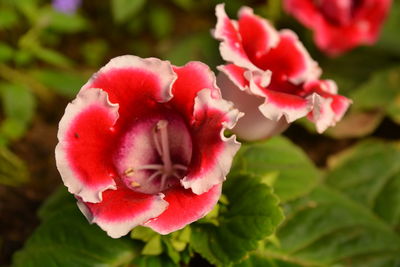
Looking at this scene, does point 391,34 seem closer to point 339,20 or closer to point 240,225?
point 339,20

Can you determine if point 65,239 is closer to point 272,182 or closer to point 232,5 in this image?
point 272,182

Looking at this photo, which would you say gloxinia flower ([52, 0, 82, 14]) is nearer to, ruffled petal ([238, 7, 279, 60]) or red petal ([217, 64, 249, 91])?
ruffled petal ([238, 7, 279, 60])

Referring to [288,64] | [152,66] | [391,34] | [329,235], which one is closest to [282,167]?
[329,235]

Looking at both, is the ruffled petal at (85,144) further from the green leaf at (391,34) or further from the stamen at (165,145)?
the green leaf at (391,34)

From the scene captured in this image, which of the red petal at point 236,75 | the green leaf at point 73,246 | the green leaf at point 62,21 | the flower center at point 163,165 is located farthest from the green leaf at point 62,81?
the red petal at point 236,75

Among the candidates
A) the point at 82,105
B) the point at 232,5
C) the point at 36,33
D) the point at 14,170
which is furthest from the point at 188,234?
the point at 232,5

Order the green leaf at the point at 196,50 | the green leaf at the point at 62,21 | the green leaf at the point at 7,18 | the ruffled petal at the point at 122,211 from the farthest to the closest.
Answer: the green leaf at the point at 196,50 → the green leaf at the point at 62,21 → the green leaf at the point at 7,18 → the ruffled petal at the point at 122,211
